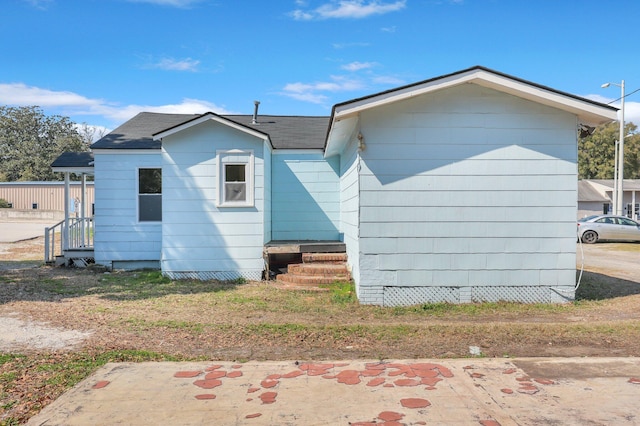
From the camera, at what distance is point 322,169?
12094 mm

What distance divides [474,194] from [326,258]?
11.9 feet

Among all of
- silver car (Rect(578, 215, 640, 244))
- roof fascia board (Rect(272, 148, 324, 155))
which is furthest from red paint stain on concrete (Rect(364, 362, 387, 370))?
silver car (Rect(578, 215, 640, 244))

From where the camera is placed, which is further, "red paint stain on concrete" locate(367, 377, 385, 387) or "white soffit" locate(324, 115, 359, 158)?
"white soffit" locate(324, 115, 359, 158)

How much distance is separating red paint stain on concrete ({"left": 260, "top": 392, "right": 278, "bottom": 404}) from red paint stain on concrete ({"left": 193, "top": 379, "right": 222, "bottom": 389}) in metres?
0.51

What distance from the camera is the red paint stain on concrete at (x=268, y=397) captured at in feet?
12.5

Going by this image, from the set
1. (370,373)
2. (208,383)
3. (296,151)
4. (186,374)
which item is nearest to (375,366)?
(370,373)

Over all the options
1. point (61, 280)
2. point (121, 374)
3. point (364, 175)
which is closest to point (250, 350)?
point (121, 374)

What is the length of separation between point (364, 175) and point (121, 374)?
15.7 ft

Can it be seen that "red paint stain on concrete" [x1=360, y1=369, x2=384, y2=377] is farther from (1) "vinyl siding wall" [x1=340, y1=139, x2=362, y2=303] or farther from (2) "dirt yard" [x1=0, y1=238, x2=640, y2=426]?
(1) "vinyl siding wall" [x1=340, y1=139, x2=362, y2=303]

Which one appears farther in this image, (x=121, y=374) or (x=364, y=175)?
(x=364, y=175)

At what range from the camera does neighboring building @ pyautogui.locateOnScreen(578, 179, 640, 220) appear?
36062mm

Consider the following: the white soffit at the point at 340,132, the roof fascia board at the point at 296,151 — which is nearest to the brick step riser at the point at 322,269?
the white soffit at the point at 340,132

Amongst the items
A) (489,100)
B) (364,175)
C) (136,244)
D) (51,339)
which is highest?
(489,100)

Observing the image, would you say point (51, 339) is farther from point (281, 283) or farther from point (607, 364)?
point (607, 364)
